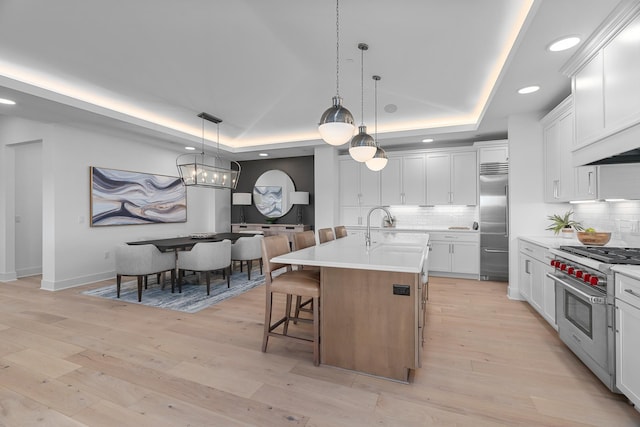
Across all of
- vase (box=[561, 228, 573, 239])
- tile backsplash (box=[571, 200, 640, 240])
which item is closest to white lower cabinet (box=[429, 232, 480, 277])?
vase (box=[561, 228, 573, 239])

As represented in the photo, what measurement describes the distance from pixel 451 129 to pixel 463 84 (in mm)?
1190

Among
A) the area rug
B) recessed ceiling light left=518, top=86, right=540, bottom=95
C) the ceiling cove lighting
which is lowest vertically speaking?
the area rug

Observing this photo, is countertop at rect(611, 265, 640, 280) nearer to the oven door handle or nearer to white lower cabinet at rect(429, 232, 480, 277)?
the oven door handle

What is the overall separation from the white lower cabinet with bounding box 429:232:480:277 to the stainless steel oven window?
283cm

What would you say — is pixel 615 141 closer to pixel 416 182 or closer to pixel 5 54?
pixel 416 182

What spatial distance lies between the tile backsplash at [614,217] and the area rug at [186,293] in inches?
176

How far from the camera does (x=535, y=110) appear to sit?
3988 millimetres

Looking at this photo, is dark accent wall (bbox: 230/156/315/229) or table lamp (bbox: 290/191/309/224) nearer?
table lamp (bbox: 290/191/309/224)

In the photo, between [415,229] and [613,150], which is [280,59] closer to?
[613,150]

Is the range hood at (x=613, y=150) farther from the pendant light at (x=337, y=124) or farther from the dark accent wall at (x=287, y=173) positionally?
the dark accent wall at (x=287, y=173)

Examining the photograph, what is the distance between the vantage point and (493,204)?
17.0 feet

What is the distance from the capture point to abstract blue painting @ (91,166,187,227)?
17.4ft

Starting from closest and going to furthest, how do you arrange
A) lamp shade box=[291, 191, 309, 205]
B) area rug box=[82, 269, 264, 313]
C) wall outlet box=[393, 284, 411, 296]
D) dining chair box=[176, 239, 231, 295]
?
wall outlet box=[393, 284, 411, 296] < area rug box=[82, 269, 264, 313] < dining chair box=[176, 239, 231, 295] < lamp shade box=[291, 191, 309, 205]

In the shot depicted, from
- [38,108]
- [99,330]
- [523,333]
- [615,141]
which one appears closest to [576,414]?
[523,333]
